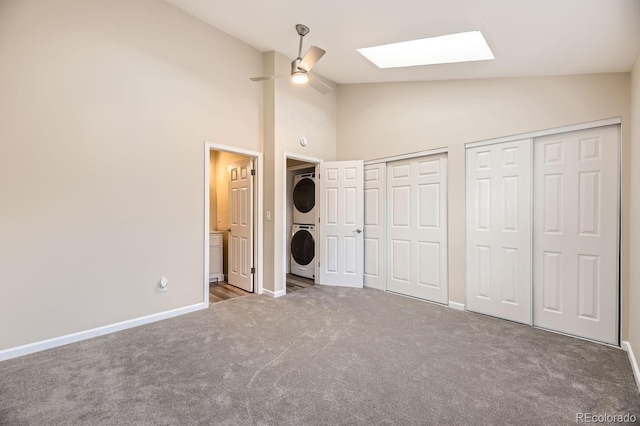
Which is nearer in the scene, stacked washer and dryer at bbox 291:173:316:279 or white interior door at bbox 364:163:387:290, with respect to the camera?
white interior door at bbox 364:163:387:290

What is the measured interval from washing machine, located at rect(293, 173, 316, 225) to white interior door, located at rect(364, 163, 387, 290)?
952 mm

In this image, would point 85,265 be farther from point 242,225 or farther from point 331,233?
point 331,233

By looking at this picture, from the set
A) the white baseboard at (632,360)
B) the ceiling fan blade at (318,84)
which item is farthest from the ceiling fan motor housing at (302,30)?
the white baseboard at (632,360)

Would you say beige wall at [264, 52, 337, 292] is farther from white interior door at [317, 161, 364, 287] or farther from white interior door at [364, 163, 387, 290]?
white interior door at [364, 163, 387, 290]

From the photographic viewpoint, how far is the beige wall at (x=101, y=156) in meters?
2.32

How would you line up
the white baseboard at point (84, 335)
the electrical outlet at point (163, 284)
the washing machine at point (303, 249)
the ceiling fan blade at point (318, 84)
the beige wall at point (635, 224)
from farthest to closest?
1. the washing machine at point (303, 249)
2. the electrical outlet at point (163, 284)
3. the ceiling fan blade at point (318, 84)
4. the white baseboard at point (84, 335)
5. the beige wall at point (635, 224)

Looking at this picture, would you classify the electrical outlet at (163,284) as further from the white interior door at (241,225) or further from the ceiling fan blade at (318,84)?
the ceiling fan blade at (318,84)

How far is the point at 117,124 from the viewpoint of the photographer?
110 inches

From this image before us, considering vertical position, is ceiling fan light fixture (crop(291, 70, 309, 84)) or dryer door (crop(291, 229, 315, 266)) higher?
ceiling fan light fixture (crop(291, 70, 309, 84))

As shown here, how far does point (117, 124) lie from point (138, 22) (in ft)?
3.58

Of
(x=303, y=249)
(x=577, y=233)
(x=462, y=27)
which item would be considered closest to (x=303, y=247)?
(x=303, y=249)

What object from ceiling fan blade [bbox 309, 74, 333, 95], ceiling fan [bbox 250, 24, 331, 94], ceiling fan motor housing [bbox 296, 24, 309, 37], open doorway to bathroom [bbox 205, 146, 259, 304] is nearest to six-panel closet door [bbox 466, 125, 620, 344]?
ceiling fan blade [bbox 309, 74, 333, 95]

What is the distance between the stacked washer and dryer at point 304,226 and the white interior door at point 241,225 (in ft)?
3.71

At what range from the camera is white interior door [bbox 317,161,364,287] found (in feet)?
14.4
